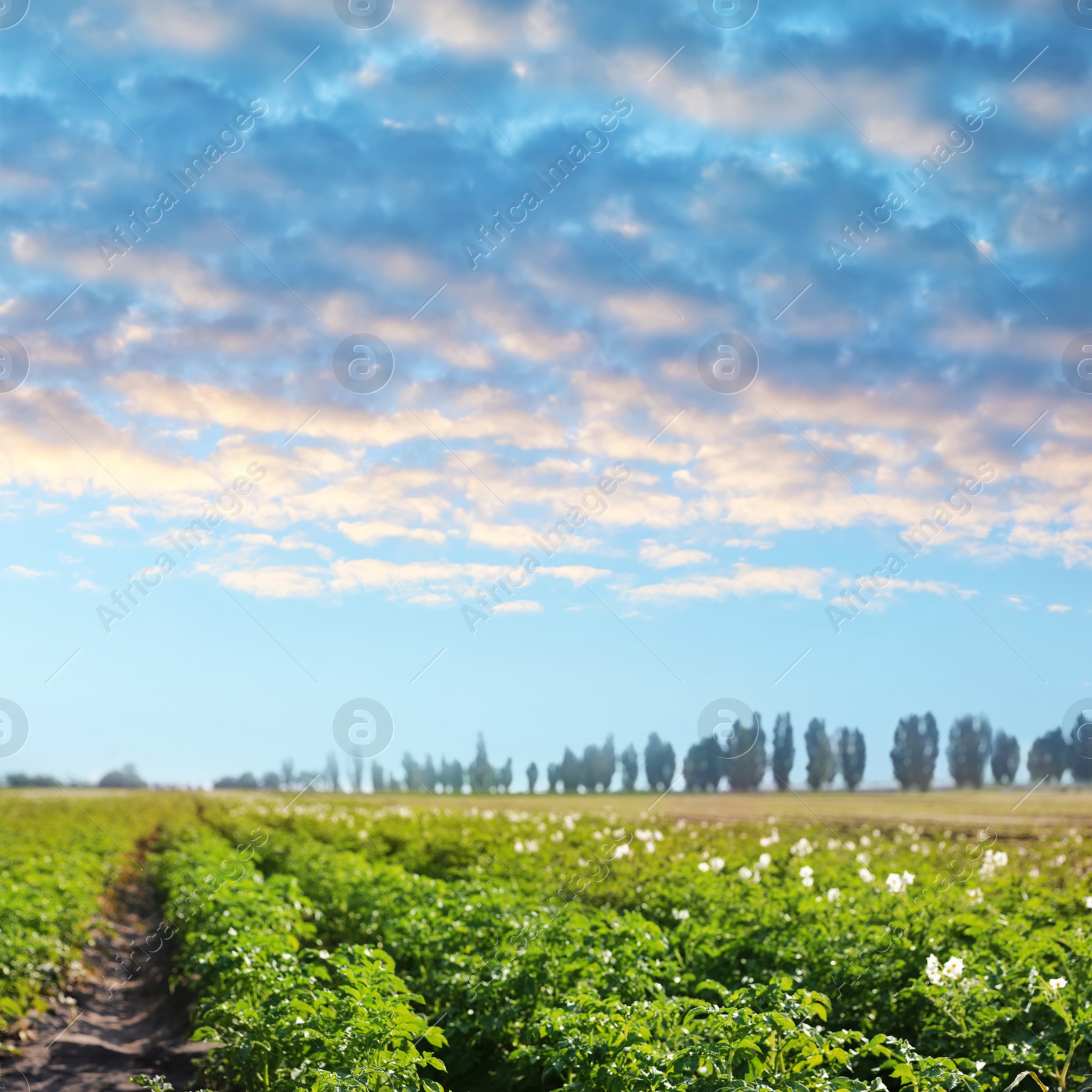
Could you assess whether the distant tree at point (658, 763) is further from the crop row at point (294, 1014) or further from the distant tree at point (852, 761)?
the crop row at point (294, 1014)

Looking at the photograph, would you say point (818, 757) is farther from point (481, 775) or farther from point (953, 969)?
point (953, 969)

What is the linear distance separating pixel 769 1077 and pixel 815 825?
585 inches

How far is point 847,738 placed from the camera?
52938 millimetres

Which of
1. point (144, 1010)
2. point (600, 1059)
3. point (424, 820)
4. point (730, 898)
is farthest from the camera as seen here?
point (424, 820)

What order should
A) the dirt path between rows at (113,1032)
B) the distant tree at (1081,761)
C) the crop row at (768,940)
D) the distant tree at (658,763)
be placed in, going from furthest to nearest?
the distant tree at (658,763), the distant tree at (1081,761), the dirt path between rows at (113,1032), the crop row at (768,940)

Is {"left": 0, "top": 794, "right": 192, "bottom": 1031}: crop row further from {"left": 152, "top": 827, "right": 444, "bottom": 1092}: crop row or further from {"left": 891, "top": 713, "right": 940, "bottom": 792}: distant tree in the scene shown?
{"left": 891, "top": 713, "right": 940, "bottom": 792}: distant tree

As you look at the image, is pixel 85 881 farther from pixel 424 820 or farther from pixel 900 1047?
pixel 900 1047

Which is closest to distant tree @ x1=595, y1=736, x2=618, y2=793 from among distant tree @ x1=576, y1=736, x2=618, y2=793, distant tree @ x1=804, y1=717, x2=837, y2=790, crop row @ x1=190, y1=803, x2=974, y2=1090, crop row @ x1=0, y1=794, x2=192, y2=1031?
distant tree @ x1=576, y1=736, x2=618, y2=793

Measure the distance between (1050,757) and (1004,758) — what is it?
15.0m

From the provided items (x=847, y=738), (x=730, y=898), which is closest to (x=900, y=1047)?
(x=730, y=898)

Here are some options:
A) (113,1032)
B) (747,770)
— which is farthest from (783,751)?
(113,1032)

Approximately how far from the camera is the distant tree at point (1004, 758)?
46.3 metres

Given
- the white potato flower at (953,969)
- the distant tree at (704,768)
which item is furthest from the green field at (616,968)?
the distant tree at (704,768)

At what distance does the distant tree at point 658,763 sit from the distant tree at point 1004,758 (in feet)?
59.1
